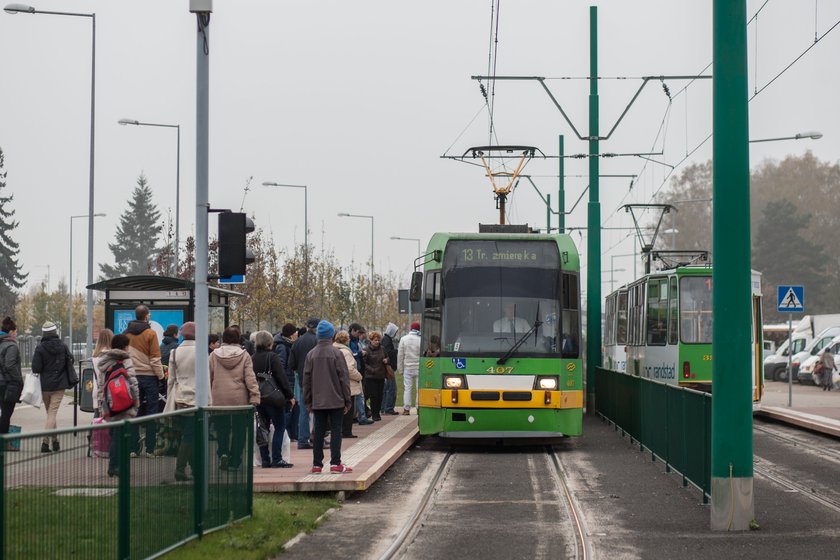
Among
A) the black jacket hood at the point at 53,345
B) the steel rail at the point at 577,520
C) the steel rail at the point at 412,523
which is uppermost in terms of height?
the black jacket hood at the point at 53,345

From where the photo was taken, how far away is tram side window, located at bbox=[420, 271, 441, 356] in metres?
19.9

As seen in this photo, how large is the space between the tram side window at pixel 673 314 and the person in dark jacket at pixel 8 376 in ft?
42.1

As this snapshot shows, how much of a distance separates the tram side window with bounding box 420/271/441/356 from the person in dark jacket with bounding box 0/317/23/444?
5548 millimetres

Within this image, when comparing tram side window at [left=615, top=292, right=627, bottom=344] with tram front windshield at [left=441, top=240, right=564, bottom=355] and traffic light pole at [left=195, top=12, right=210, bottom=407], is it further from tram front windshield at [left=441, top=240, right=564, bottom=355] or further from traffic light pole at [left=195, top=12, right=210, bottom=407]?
traffic light pole at [left=195, top=12, right=210, bottom=407]

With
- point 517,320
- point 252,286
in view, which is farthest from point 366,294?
point 517,320

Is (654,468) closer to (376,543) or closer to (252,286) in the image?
(376,543)

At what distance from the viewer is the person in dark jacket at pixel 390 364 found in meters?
25.3

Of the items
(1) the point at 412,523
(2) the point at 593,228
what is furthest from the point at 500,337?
(2) the point at 593,228

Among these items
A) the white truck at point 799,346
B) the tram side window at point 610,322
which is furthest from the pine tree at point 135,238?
the tram side window at point 610,322

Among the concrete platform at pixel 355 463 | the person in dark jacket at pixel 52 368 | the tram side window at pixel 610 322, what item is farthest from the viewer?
the tram side window at pixel 610 322

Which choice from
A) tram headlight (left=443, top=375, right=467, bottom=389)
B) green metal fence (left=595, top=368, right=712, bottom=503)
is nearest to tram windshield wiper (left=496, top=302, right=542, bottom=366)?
tram headlight (left=443, top=375, right=467, bottom=389)

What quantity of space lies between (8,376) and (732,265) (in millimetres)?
10298

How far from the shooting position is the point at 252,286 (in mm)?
46094

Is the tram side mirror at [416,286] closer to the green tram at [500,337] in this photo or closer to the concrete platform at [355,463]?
the green tram at [500,337]
